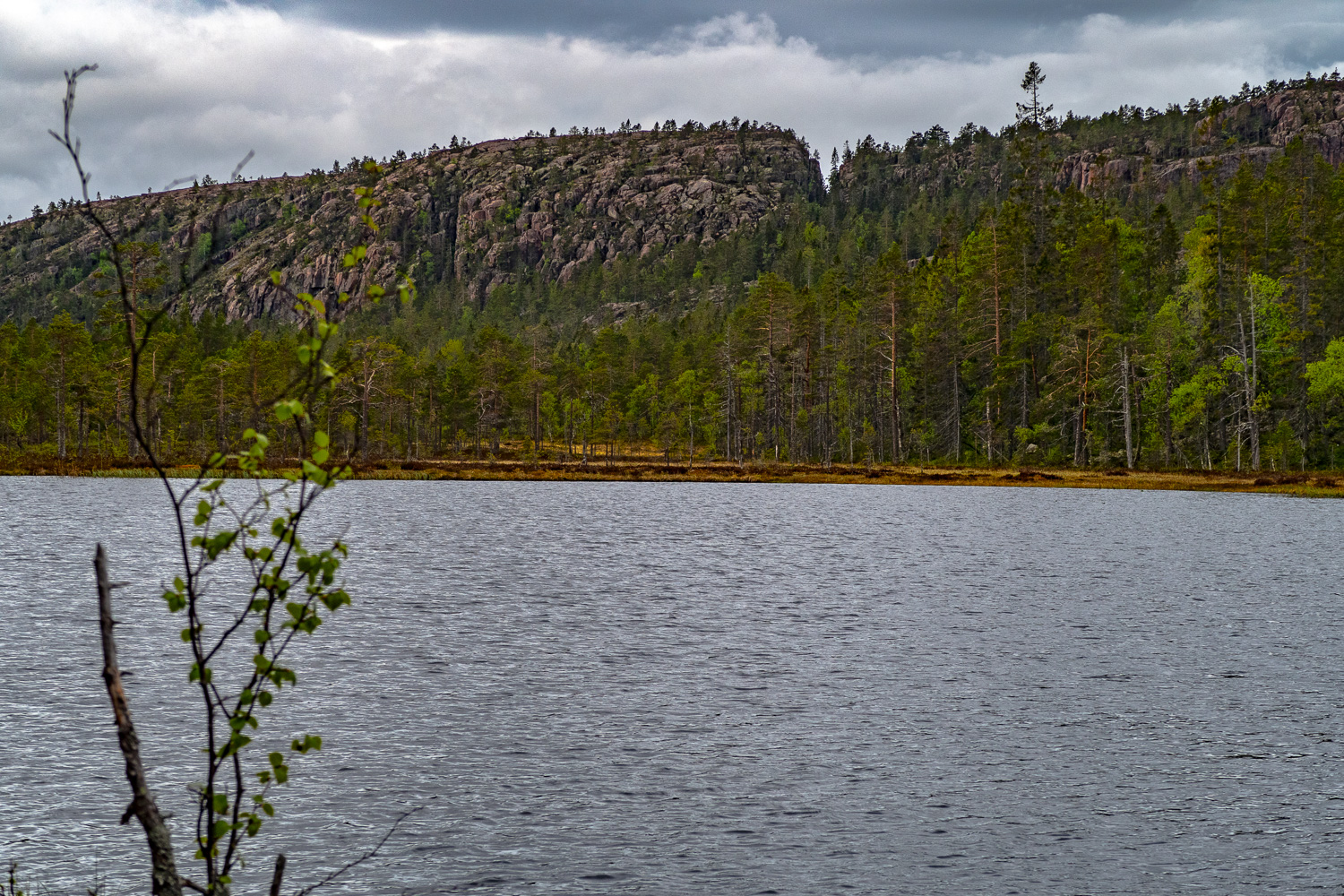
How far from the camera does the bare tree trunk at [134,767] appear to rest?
5.51m

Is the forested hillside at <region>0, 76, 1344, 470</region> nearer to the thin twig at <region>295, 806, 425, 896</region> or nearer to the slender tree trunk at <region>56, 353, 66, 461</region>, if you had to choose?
the slender tree trunk at <region>56, 353, 66, 461</region>

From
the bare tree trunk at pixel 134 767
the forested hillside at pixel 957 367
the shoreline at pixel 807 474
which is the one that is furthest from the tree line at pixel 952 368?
the bare tree trunk at pixel 134 767

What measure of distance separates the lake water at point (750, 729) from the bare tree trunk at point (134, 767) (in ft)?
15.7

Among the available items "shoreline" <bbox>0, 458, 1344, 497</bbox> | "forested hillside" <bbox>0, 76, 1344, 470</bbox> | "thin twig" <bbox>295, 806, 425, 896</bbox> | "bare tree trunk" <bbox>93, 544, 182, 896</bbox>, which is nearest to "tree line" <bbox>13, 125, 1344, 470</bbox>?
"forested hillside" <bbox>0, 76, 1344, 470</bbox>

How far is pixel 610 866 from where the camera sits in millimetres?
10859

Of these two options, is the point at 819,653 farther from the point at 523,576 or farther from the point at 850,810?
the point at 523,576

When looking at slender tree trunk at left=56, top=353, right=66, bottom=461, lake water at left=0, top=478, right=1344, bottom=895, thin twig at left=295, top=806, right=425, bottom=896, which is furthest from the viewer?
slender tree trunk at left=56, top=353, right=66, bottom=461

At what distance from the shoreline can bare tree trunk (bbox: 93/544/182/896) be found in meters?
83.6

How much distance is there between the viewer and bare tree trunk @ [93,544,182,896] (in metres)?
5.51

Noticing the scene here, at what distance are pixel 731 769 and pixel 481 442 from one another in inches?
5730

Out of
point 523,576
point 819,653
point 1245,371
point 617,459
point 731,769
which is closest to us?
point 731,769

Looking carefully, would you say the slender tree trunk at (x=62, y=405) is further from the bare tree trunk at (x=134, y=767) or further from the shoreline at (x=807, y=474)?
the bare tree trunk at (x=134, y=767)

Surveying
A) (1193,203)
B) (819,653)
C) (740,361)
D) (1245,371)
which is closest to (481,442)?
(740,361)

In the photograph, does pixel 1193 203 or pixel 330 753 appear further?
pixel 1193 203
